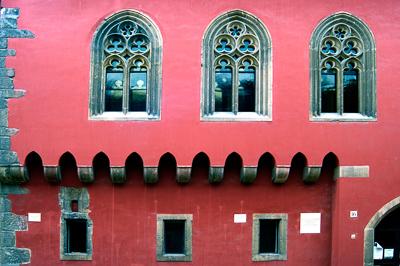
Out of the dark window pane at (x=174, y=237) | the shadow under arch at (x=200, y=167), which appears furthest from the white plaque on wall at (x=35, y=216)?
the shadow under arch at (x=200, y=167)

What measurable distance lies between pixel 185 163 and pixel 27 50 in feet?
12.6

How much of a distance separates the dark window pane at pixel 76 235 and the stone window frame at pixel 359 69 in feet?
16.9

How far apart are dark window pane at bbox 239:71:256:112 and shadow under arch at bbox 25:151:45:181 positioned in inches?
167

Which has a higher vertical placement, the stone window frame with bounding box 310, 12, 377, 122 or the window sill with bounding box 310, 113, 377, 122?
the stone window frame with bounding box 310, 12, 377, 122

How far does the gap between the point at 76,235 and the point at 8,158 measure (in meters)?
2.07

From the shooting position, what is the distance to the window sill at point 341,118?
999 centimetres

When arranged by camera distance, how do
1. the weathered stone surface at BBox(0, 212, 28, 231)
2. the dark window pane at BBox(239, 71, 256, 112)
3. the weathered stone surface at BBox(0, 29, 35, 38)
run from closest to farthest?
the weathered stone surface at BBox(0, 29, 35, 38), the weathered stone surface at BBox(0, 212, 28, 231), the dark window pane at BBox(239, 71, 256, 112)

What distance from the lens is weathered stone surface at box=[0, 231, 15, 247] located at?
10.0m

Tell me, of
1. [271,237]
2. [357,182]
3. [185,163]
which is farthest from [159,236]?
[357,182]

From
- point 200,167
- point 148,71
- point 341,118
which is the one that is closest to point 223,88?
point 148,71

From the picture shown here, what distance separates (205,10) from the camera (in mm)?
10055

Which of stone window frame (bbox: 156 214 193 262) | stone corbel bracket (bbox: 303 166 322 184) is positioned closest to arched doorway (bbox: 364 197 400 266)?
stone corbel bracket (bbox: 303 166 322 184)

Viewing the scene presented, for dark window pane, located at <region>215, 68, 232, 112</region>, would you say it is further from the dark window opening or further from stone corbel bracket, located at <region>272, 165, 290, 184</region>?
the dark window opening

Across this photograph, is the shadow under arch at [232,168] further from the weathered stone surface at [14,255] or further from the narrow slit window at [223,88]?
the weathered stone surface at [14,255]
